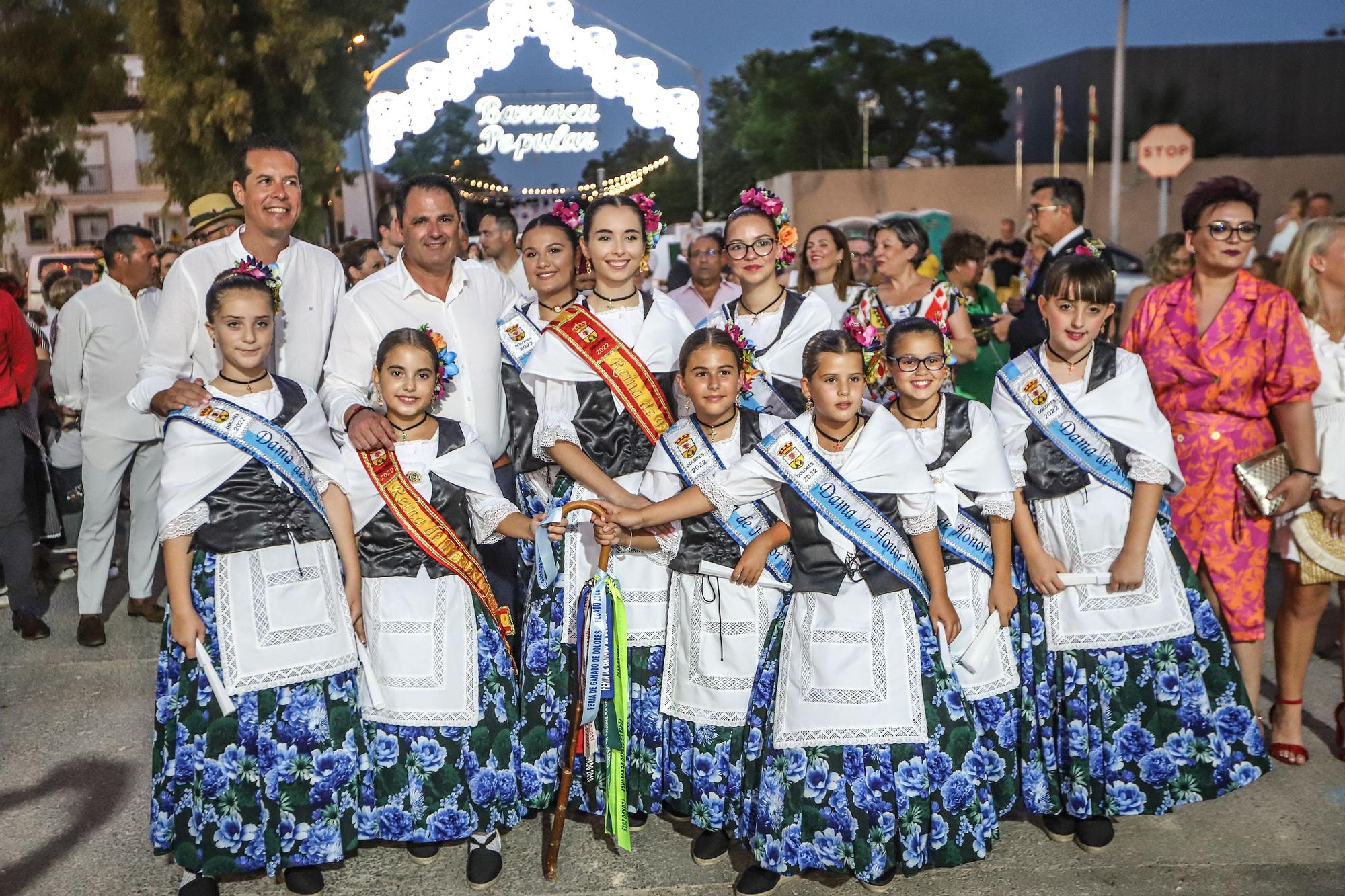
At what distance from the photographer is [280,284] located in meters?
4.03

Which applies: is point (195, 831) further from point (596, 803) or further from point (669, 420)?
point (669, 420)

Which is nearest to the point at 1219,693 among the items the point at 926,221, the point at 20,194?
the point at 926,221

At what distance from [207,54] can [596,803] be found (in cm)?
1832

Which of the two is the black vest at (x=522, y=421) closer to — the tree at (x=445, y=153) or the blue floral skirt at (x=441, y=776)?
the blue floral skirt at (x=441, y=776)

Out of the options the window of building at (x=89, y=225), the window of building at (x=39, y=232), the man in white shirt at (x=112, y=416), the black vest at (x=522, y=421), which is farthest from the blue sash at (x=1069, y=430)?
the window of building at (x=89, y=225)

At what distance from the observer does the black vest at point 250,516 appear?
3.42m

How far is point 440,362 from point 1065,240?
283 cm

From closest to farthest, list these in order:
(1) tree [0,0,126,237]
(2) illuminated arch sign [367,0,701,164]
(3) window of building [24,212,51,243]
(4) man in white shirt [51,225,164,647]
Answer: (4) man in white shirt [51,225,164,647] < (2) illuminated arch sign [367,0,701,164] < (1) tree [0,0,126,237] < (3) window of building [24,212,51,243]

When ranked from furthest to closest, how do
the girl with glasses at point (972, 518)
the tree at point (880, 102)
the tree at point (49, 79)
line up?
the tree at point (880, 102) → the tree at point (49, 79) → the girl with glasses at point (972, 518)

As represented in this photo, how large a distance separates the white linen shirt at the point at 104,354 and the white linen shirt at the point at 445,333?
2477 millimetres

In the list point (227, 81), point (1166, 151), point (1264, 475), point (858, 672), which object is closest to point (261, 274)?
point (858, 672)

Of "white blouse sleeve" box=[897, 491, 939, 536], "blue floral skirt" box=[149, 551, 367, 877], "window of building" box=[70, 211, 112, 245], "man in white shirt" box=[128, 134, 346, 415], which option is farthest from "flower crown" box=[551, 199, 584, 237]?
"window of building" box=[70, 211, 112, 245]

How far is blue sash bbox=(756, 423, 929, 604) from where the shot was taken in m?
3.38

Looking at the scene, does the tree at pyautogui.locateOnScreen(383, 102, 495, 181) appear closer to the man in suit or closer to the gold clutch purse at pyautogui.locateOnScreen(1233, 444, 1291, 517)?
the man in suit
